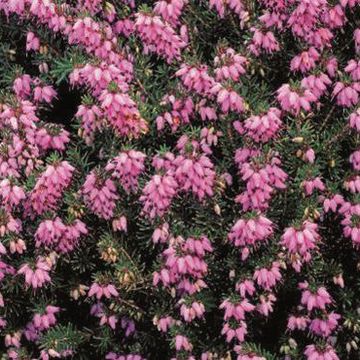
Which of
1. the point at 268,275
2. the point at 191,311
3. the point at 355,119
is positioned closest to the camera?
the point at 355,119

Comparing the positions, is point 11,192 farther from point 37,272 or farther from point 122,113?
point 122,113

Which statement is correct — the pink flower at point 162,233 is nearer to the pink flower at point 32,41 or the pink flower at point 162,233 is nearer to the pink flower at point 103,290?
the pink flower at point 103,290

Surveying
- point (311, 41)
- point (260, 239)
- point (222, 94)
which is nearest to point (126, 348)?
point (260, 239)

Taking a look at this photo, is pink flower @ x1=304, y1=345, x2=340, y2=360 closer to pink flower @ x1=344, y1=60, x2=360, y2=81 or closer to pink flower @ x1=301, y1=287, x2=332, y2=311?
pink flower @ x1=301, y1=287, x2=332, y2=311

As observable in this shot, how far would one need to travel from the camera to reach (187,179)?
438cm

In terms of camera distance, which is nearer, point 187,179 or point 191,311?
point 187,179

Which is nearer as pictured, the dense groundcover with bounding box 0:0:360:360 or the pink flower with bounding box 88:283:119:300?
the dense groundcover with bounding box 0:0:360:360

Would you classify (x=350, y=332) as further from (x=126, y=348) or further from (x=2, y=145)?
(x=2, y=145)

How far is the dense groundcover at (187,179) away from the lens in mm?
4512

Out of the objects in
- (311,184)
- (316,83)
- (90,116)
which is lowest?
(311,184)

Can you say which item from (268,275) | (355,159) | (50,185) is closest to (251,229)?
(268,275)

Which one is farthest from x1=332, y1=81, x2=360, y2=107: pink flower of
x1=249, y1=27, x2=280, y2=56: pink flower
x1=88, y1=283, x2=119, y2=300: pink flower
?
x1=88, y1=283, x2=119, y2=300: pink flower

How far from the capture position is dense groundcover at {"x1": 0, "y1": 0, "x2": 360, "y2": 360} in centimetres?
451

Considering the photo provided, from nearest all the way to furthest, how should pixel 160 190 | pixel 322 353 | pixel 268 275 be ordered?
pixel 160 190 < pixel 268 275 < pixel 322 353
